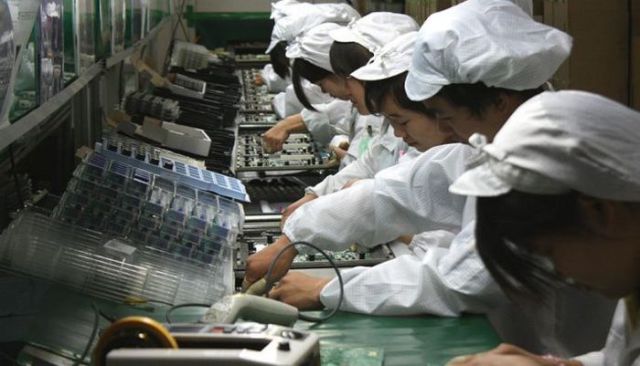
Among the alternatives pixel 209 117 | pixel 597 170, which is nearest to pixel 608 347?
pixel 597 170

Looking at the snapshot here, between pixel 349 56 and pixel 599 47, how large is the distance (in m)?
0.94

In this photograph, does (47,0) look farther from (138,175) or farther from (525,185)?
(525,185)

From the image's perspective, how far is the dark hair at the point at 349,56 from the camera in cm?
353

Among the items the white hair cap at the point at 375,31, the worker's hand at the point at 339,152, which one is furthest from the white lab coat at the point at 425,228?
the worker's hand at the point at 339,152

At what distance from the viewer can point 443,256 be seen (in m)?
2.23

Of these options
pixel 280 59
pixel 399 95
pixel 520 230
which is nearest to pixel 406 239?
pixel 399 95

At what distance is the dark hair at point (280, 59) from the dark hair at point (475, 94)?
3.58 metres

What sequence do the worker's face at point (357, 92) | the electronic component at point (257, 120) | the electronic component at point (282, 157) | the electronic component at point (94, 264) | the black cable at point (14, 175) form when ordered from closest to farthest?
the electronic component at point (94, 264)
the black cable at point (14, 175)
the worker's face at point (357, 92)
the electronic component at point (282, 157)
the electronic component at point (257, 120)

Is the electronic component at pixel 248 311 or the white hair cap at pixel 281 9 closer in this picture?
the electronic component at pixel 248 311

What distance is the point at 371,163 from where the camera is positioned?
3693 millimetres

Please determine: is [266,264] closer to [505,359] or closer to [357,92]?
[505,359]

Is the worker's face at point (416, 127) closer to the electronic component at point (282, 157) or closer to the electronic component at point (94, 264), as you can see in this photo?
the electronic component at point (94, 264)

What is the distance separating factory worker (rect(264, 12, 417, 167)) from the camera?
3.53 meters

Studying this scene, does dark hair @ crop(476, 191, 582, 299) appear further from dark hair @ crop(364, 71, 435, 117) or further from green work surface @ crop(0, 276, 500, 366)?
dark hair @ crop(364, 71, 435, 117)
